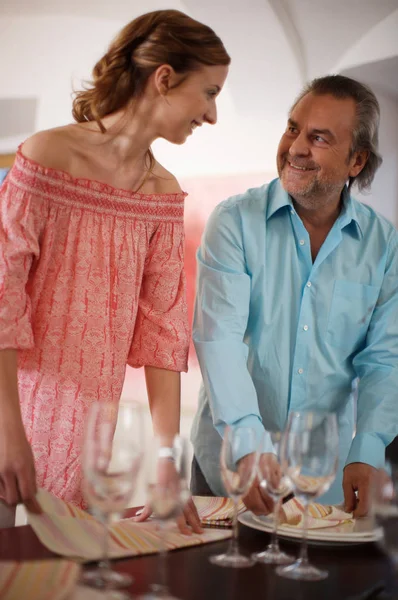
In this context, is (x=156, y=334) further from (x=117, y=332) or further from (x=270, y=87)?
(x=270, y=87)

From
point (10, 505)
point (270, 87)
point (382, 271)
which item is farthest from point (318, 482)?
point (270, 87)

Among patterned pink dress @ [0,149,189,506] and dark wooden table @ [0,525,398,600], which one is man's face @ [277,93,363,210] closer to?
patterned pink dress @ [0,149,189,506]

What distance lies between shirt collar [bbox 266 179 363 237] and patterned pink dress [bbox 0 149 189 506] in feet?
1.47

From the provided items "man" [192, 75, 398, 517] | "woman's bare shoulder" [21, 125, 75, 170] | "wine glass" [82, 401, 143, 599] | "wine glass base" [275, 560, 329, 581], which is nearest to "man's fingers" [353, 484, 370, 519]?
"man" [192, 75, 398, 517]

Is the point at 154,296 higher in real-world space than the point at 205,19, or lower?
lower

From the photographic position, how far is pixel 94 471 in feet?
3.21

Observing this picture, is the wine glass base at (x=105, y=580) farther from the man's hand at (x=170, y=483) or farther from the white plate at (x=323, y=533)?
the white plate at (x=323, y=533)

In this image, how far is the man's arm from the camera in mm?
1684

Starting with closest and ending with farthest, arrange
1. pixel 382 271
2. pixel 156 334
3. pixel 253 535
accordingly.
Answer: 1. pixel 253 535
2. pixel 156 334
3. pixel 382 271

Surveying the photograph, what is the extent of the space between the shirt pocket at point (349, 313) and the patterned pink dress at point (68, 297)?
48 centimetres

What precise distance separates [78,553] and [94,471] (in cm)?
15

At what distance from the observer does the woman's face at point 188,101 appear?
5.26ft

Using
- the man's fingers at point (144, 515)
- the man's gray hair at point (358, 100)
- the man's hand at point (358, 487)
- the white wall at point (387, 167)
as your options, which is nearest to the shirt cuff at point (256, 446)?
the man's fingers at point (144, 515)

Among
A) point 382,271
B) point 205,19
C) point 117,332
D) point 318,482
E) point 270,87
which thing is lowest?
point 318,482
